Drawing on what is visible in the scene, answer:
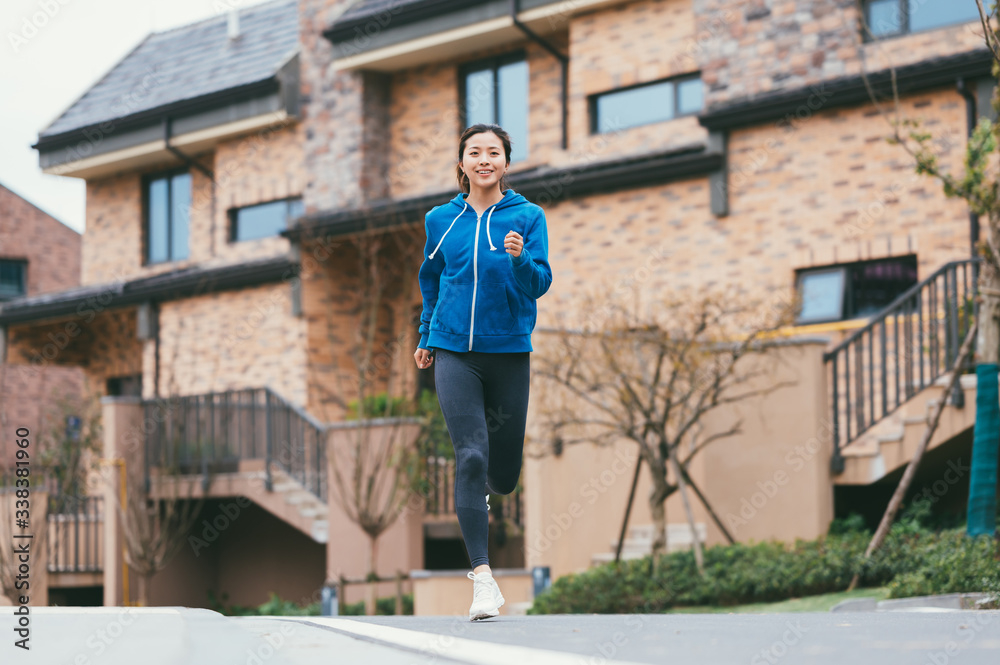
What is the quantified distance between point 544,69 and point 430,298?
14262 mm

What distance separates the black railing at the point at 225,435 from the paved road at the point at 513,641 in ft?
40.5

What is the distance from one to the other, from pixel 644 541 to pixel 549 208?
588 centimetres

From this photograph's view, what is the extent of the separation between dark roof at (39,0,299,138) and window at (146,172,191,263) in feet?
5.16

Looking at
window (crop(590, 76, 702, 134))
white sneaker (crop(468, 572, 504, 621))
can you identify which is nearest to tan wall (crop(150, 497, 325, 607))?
window (crop(590, 76, 702, 134))

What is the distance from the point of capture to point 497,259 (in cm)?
521

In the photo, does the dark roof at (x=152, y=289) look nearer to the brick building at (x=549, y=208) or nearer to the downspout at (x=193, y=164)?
the brick building at (x=549, y=208)

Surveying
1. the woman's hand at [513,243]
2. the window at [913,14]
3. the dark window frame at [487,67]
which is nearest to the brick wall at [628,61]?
the dark window frame at [487,67]

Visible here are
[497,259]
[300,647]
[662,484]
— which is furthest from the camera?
[662,484]

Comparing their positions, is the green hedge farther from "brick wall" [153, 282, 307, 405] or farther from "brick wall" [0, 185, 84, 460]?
"brick wall" [0, 185, 84, 460]

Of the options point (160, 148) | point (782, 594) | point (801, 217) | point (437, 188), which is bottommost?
point (782, 594)

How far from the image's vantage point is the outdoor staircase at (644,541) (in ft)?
41.8

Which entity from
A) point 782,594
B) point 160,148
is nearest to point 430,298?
point 782,594

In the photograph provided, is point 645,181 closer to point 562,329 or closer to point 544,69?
point 544,69

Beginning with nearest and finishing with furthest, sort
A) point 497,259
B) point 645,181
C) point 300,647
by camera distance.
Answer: point 300,647, point 497,259, point 645,181
